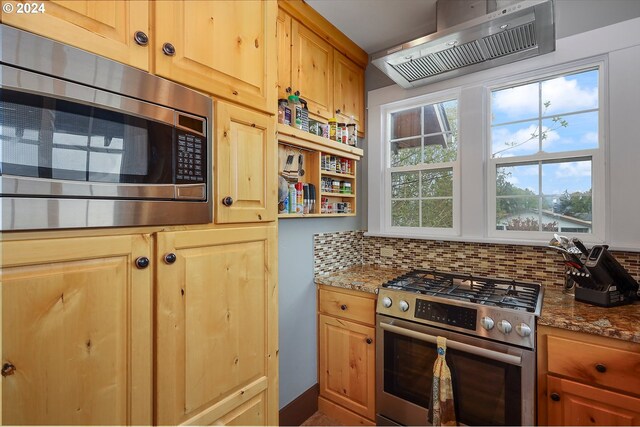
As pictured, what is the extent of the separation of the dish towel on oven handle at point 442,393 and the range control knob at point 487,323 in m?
0.22

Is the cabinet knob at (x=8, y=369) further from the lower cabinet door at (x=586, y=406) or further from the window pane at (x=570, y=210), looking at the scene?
the window pane at (x=570, y=210)

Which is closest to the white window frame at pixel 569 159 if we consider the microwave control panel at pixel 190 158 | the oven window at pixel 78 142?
the microwave control panel at pixel 190 158

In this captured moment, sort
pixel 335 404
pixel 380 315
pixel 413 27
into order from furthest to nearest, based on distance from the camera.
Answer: pixel 413 27
pixel 335 404
pixel 380 315

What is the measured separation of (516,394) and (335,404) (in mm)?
1184

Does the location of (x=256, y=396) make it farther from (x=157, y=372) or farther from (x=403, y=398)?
(x=403, y=398)

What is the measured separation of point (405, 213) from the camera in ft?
8.37

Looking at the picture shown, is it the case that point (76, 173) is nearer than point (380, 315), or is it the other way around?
point (76, 173)

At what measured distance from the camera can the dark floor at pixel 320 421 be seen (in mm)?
2033

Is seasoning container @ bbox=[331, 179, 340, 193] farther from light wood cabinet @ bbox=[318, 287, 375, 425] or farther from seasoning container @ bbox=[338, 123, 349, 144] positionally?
light wood cabinet @ bbox=[318, 287, 375, 425]

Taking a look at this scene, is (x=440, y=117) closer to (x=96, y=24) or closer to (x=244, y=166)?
(x=244, y=166)

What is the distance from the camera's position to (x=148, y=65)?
0.85 metres

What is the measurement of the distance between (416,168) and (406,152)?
19 centimetres

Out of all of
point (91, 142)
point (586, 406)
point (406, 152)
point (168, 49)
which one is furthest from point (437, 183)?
point (91, 142)

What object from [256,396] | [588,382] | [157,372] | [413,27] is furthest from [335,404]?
[413,27]
